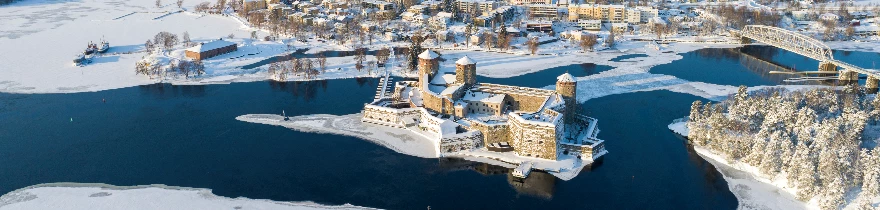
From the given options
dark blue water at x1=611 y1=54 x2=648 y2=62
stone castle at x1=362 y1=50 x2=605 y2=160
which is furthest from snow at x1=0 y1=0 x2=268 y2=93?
dark blue water at x1=611 y1=54 x2=648 y2=62

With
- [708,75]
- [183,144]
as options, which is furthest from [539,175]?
[708,75]

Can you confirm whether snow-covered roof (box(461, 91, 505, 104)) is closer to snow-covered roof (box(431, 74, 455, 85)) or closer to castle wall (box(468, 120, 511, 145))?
snow-covered roof (box(431, 74, 455, 85))

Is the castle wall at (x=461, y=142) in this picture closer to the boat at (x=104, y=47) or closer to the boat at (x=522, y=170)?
the boat at (x=522, y=170)

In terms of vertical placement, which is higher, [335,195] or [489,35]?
[489,35]

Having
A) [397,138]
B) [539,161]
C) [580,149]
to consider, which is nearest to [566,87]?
[580,149]

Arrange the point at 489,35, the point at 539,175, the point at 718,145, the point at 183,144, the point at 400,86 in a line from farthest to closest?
the point at 489,35, the point at 400,86, the point at 183,144, the point at 718,145, the point at 539,175

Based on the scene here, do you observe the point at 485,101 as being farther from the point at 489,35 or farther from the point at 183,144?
the point at 489,35
